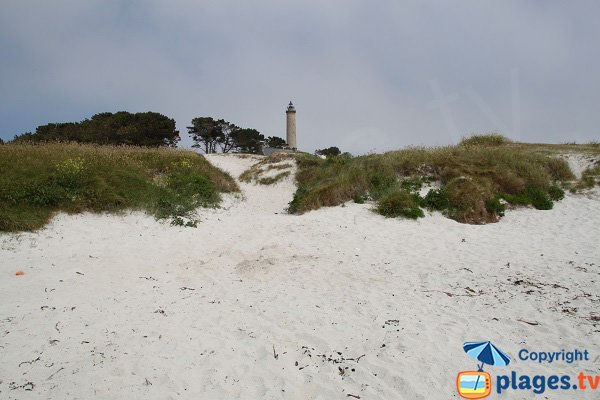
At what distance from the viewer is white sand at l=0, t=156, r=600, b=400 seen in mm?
4035

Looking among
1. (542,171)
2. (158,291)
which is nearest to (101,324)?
(158,291)

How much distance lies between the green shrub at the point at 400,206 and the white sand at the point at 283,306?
687mm

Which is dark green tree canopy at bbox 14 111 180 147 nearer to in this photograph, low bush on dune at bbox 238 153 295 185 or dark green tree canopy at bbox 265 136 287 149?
dark green tree canopy at bbox 265 136 287 149

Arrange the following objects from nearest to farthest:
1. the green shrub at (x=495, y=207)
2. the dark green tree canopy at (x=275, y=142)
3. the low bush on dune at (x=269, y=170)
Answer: the green shrub at (x=495, y=207), the low bush on dune at (x=269, y=170), the dark green tree canopy at (x=275, y=142)

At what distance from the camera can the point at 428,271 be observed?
7594 millimetres

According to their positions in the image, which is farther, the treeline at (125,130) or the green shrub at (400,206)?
the treeline at (125,130)

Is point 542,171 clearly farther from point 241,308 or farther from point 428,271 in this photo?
point 241,308

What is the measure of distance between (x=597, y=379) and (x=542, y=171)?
12.9 meters

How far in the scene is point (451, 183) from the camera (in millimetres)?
13273

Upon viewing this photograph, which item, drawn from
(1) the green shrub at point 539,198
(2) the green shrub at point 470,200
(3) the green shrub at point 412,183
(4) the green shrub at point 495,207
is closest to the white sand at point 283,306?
(2) the green shrub at point 470,200

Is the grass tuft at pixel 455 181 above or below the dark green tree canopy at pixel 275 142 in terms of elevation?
below
